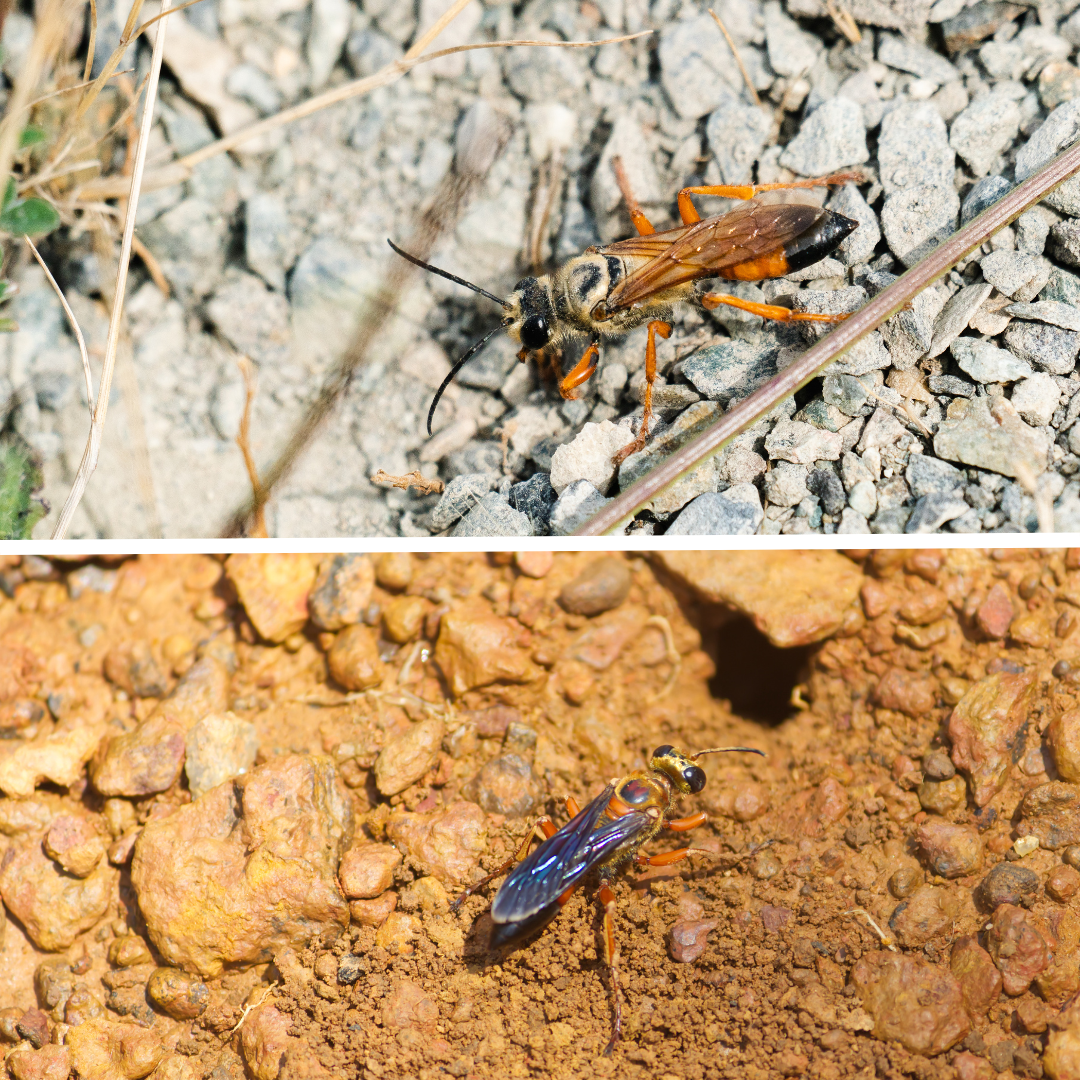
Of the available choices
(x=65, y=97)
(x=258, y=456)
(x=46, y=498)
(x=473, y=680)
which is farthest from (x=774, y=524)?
(x=65, y=97)

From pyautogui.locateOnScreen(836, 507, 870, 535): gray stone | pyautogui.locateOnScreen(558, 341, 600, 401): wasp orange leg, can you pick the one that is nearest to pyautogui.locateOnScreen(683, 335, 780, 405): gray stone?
pyautogui.locateOnScreen(558, 341, 600, 401): wasp orange leg

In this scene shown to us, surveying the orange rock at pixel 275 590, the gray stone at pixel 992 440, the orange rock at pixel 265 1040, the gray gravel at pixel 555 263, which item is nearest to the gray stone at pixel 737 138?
the gray gravel at pixel 555 263

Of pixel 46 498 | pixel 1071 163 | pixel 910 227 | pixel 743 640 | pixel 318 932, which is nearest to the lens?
pixel 318 932

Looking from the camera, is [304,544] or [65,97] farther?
[65,97]

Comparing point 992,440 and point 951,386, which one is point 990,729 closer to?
point 992,440

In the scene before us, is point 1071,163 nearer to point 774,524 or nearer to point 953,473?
point 953,473

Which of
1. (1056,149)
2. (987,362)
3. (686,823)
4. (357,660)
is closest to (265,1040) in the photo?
(357,660)

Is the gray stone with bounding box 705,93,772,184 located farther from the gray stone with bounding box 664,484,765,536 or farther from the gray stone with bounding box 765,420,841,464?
the gray stone with bounding box 664,484,765,536
